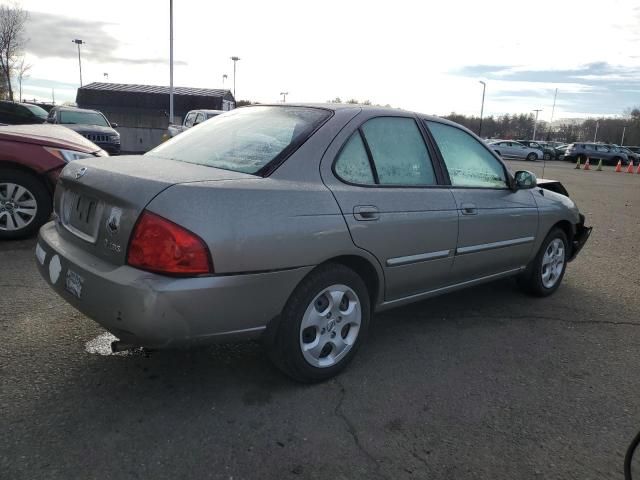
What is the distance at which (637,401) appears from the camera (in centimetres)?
312

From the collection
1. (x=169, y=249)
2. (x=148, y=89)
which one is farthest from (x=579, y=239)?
(x=148, y=89)

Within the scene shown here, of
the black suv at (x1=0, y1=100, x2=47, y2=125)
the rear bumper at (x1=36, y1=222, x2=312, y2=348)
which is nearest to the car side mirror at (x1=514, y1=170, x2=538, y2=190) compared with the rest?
the rear bumper at (x1=36, y1=222, x2=312, y2=348)

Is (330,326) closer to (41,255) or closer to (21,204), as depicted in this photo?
(41,255)

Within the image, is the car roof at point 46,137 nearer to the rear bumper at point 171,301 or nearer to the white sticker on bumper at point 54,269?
the white sticker on bumper at point 54,269

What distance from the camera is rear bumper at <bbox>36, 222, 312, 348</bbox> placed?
94.7 inches

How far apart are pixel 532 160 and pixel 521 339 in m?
38.0

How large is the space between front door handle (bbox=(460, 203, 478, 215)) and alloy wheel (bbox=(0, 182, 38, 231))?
4.53 meters

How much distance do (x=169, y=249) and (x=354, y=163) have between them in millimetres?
1292

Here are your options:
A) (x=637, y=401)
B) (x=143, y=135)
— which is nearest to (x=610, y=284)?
(x=637, y=401)

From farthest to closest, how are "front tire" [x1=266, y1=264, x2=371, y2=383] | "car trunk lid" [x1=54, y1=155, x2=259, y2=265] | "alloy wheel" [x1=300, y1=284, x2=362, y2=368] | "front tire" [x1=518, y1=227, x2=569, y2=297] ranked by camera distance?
1. "front tire" [x1=518, y1=227, x2=569, y2=297]
2. "alloy wheel" [x1=300, y1=284, x2=362, y2=368]
3. "front tire" [x1=266, y1=264, x2=371, y2=383]
4. "car trunk lid" [x1=54, y1=155, x2=259, y2=265]

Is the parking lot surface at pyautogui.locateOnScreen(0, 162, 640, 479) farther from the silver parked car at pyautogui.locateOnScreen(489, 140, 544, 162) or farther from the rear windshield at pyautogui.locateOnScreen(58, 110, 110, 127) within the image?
the silver parked car at pyautogui.locateOnScreen(489, 140, 544, 162)

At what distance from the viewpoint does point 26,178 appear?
18.5 feet

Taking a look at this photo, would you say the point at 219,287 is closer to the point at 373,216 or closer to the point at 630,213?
the point at 373,216

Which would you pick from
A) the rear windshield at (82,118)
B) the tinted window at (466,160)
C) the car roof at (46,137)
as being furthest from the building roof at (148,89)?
the tinted window at (466,160)
